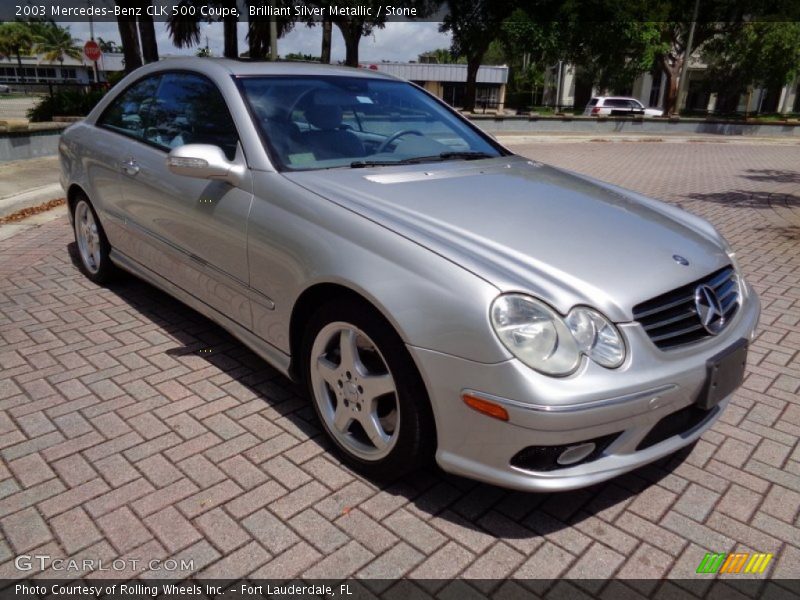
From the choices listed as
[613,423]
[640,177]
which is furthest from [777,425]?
[640,177]

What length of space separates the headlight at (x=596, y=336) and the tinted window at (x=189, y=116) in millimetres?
1944

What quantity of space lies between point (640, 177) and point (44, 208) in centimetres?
1034

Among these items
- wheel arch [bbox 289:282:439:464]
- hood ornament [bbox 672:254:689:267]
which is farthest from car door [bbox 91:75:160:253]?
hood ornament [bbox 672:254:689:267]

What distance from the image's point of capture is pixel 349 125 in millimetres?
Answer: 3453

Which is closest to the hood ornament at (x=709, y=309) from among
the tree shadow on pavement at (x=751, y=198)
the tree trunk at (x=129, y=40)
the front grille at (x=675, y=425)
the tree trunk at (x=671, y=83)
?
the front grille at (x=675, y=425)

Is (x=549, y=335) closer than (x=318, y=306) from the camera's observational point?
Yes

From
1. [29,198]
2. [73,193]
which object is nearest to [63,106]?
[29,198]

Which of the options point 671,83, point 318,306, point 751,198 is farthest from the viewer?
point 671,83

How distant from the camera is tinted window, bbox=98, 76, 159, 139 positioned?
13.5 ft

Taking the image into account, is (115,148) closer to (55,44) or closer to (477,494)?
(477,494)

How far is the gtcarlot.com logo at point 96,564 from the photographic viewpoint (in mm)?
2215

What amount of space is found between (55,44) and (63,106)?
97574 mm

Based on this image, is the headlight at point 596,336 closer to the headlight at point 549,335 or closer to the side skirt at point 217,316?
the headlight at point 549,335

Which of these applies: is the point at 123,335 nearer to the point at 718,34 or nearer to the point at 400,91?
the point at 400,91
